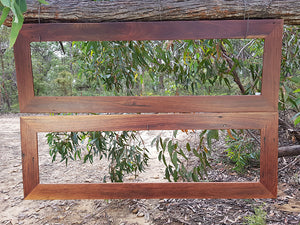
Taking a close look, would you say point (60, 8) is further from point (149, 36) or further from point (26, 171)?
point (26, 171)

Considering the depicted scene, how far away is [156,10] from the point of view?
1.08 m

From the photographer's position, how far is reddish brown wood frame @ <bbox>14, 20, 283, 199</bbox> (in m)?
1.07

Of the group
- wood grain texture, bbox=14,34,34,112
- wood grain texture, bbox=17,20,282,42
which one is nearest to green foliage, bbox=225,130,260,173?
wood grain texture, bbox=17,20,282,42

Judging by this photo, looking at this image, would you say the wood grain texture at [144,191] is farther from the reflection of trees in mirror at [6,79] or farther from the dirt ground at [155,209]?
the reflection of trees in mirror at [6,79]

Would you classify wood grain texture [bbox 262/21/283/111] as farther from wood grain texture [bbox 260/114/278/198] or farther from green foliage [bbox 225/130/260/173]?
green foliage [bbox 225/130/260/173]

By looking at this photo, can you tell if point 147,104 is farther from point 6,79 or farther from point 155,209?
point 6,79

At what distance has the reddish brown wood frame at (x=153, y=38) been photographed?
1.07 metres

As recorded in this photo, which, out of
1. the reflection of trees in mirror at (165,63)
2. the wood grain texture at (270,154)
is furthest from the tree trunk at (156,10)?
the wood grain texture at (270,154)

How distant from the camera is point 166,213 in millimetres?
1846

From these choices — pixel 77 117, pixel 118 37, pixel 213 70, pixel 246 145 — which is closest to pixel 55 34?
pixel 118 37

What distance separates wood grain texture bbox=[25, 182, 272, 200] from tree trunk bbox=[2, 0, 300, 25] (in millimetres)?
860

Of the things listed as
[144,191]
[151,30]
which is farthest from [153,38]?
[144,191]

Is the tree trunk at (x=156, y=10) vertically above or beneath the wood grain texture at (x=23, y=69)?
above

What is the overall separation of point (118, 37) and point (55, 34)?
1.02ft
